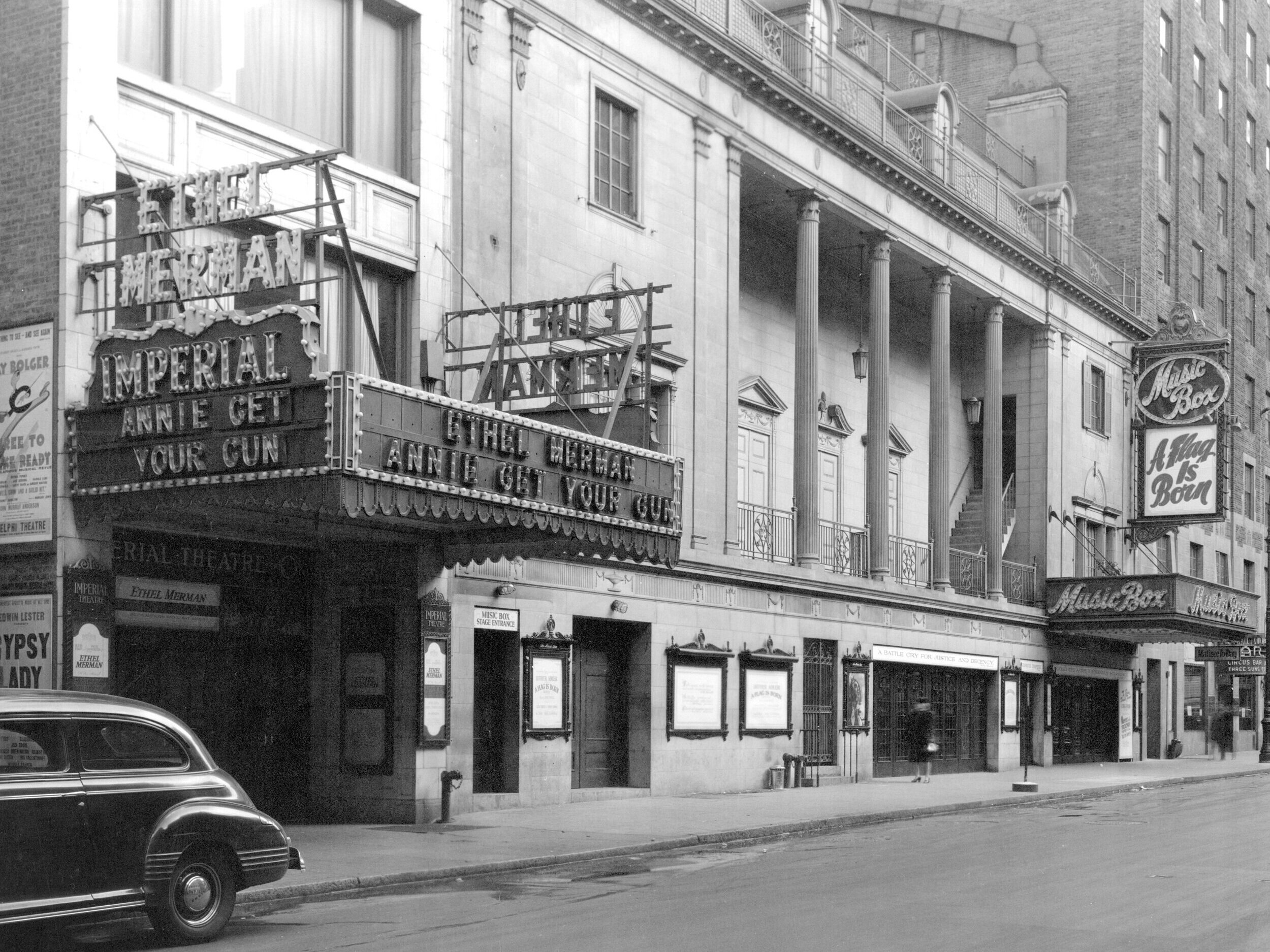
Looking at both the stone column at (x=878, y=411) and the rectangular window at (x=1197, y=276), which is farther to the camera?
the rectangular window at (x=1197, y=276)

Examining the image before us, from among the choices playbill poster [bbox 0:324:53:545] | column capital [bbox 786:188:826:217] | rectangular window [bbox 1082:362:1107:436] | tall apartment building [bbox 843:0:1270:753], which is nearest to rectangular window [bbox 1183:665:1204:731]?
tall apartment building [bbox 843:0:1270:753]

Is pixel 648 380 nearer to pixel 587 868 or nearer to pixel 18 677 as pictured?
pixel 587 868

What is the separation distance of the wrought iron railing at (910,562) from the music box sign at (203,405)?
2220 cm

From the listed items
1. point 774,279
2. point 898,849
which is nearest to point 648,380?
point 898,849

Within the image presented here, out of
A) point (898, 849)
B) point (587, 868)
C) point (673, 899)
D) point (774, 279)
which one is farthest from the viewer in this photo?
point (774, 279)

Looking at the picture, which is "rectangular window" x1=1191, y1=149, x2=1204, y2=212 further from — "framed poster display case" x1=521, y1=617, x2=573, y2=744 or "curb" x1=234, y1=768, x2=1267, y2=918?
"framed poster display case" x1=521, y1=617, x2=573, y2=744

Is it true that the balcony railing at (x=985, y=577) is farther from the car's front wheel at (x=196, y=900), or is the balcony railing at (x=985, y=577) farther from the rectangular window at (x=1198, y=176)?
the car's front wheel at (x=196, y=900)

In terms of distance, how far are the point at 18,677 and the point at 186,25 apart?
7.79 metres

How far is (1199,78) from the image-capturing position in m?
57.5

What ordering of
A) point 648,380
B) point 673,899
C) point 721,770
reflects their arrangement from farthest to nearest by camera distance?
point 721,770 → point 648,380 → point 673,899

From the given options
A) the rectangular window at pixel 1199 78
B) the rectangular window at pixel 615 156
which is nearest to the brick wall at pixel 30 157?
the rectangular window at pixel 615 156

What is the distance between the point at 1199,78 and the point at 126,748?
179 ft

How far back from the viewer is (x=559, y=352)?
20797 mm

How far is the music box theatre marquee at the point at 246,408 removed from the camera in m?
15.4
